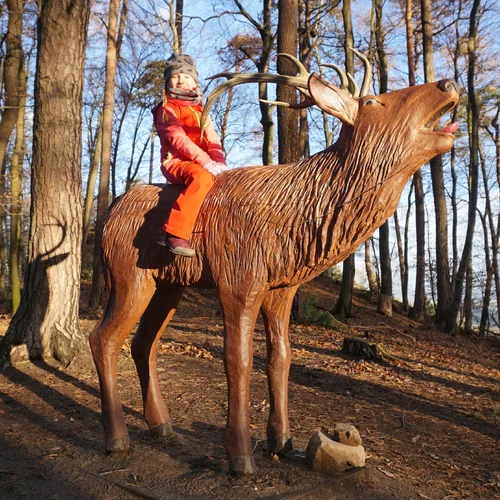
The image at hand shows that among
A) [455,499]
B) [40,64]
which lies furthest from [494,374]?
[40,64]

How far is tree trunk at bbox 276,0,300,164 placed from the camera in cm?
964

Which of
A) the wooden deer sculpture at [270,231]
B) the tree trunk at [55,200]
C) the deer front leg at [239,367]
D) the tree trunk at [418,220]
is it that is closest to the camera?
the wooden deer sculpture at [270,231]

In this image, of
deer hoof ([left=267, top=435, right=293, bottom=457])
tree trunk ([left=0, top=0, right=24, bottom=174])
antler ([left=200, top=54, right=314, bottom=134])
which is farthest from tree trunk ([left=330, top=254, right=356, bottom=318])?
antler ([left=200, top=54, right=314, bottom=134])

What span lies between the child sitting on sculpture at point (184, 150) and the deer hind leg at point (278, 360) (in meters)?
0.72

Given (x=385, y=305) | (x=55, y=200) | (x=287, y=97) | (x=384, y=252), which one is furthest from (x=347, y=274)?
(x=55, y=200)

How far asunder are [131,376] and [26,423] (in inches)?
65.0

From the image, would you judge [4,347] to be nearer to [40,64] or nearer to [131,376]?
[131,376]

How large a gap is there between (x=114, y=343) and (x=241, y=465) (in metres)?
1.27

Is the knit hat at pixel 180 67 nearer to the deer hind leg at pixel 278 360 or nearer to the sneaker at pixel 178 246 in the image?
the sneaker at pixel 178 246

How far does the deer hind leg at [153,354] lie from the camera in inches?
152

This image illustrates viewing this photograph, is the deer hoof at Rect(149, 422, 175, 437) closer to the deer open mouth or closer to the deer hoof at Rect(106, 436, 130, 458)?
the deer hoof at Rect(106, 436, 130, 458)

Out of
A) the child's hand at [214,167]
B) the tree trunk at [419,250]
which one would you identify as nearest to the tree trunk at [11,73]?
the child's hand at [214,167]

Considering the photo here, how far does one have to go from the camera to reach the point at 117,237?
3.63 meters

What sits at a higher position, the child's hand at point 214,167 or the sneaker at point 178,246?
the child's hand at point 214,167
